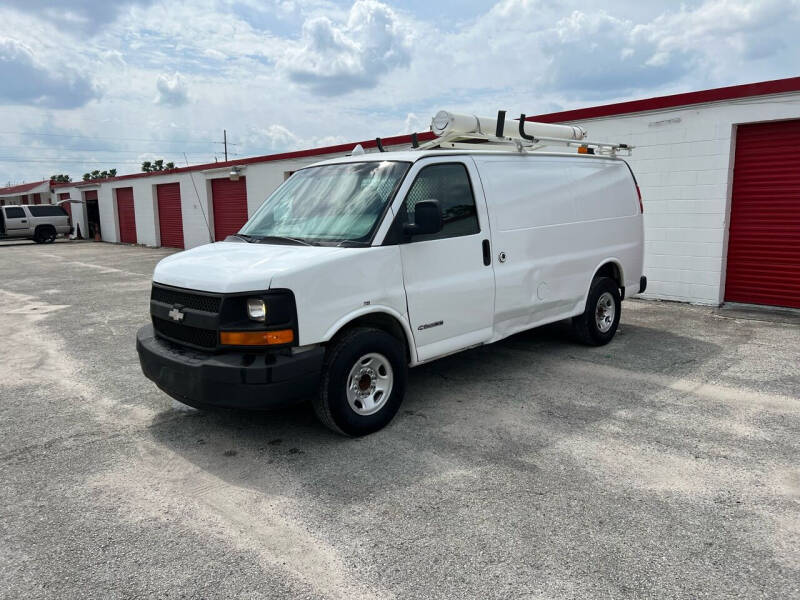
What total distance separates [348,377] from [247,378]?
73cm

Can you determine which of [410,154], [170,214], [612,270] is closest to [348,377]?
[410,154]

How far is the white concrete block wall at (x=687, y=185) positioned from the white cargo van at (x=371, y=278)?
391cm

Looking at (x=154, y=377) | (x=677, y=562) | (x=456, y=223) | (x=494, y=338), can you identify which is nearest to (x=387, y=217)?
(x=456, y=223)

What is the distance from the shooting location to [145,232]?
27375 millimetres

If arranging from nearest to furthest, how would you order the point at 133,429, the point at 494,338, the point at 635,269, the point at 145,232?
the point at 133,429 → the point at 494,338 → the point at 635,269 → the point at 145,232

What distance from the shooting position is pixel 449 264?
4.98 meters

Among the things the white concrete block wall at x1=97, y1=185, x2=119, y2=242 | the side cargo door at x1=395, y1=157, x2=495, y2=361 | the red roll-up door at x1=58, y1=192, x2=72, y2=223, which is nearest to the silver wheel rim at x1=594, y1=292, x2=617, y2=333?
the side cargo door at x1=395, y1=157, x2=495, y2=361

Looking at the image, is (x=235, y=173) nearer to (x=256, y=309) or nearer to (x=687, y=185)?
(x=687, y=185)

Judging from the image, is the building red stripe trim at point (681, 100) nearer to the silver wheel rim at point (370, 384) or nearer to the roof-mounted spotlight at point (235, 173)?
the silver wheel rim at point (370, 384)

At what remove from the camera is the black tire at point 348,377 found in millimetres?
4238

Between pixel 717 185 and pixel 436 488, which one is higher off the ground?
pixel 717 185

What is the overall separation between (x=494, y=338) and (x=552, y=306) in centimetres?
101

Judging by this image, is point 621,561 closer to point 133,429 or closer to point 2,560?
point 2,560

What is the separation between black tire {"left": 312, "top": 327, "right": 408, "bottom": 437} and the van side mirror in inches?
31.2
